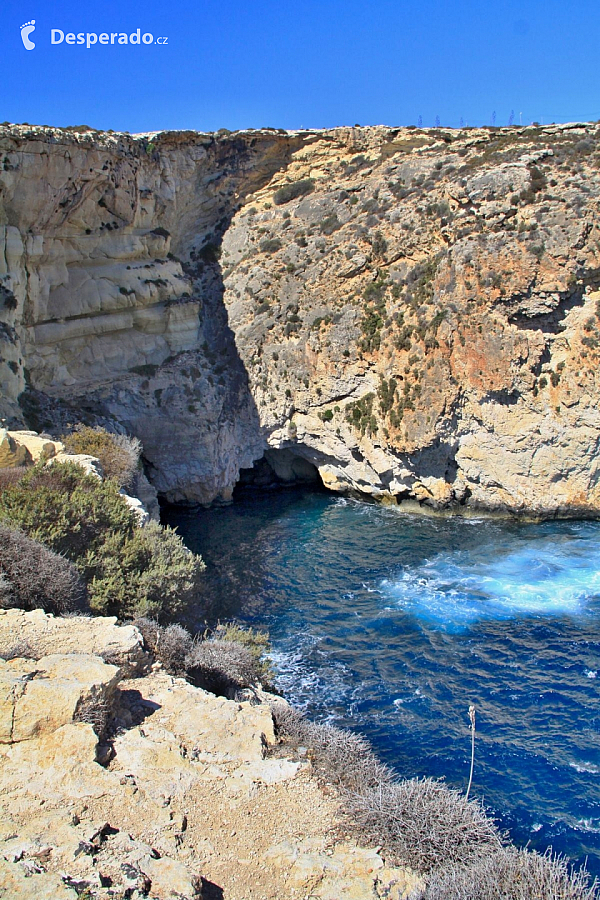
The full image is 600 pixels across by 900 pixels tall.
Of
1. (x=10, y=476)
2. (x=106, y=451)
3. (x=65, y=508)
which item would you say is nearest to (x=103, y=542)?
(x=65, y=508)

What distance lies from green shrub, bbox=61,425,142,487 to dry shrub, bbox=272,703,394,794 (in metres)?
12.9

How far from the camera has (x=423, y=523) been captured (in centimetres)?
2798

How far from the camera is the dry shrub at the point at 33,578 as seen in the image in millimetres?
11484

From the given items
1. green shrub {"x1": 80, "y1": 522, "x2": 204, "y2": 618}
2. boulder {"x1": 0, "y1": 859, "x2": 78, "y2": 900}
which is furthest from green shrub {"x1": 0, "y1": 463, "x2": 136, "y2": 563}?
boulder {"x1": 0, "y1": 859, "x2": 78, "y2": 900}

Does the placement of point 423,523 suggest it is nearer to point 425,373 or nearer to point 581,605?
point 425,373

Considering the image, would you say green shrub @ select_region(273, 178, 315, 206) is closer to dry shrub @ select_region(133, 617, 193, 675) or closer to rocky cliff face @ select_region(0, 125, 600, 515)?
rocky cliff face @ select_region(0, 125, 600, 515)

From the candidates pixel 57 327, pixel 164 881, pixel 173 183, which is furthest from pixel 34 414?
pixel 164 881

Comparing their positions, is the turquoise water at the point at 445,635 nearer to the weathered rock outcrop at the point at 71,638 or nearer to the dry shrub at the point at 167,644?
the dry shrub at the point at 167,644

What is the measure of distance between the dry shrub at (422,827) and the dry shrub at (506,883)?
461 mm

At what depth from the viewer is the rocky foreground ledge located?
21.9ft

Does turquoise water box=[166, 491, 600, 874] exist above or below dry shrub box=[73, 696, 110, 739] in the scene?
below

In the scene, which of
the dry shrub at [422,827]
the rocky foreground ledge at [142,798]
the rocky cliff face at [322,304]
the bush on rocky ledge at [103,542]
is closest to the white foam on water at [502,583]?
the rocky cliff face at [322,304]

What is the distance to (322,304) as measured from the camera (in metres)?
32.7

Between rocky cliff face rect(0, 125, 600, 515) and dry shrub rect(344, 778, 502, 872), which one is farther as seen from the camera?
rocky cliff face rect(0, 125, 600, 515)
